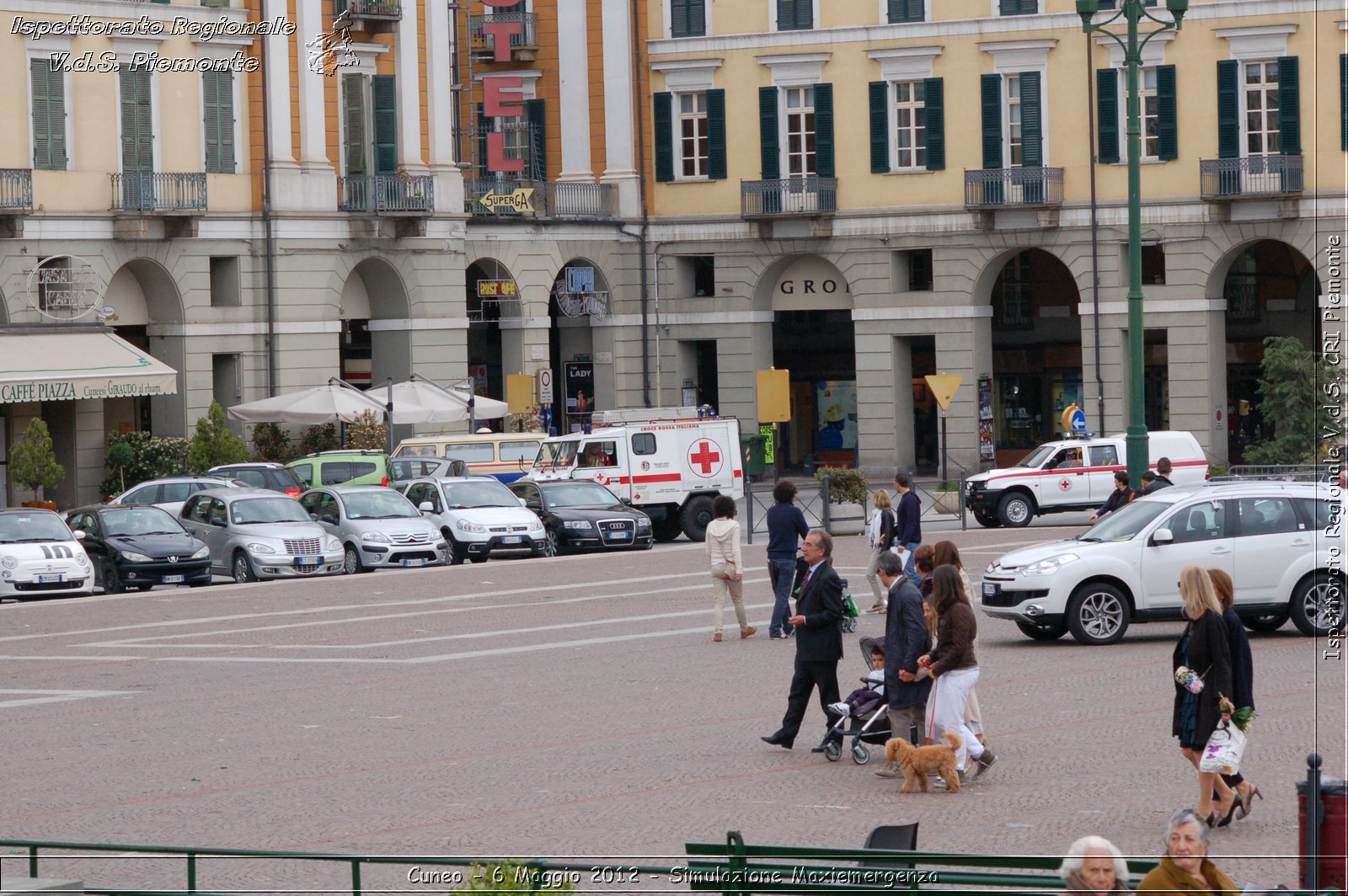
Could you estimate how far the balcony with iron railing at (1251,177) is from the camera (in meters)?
49.2

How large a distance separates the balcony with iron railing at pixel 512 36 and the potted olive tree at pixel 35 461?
17.8m

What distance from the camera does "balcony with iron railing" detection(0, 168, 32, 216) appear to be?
142ft

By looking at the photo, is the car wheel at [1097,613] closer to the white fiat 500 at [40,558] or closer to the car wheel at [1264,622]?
the car wheel at [1264,622]

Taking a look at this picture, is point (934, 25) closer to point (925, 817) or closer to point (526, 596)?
point (526, 596)

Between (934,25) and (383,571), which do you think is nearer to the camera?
(383,571)

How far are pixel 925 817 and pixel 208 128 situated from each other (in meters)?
37.4

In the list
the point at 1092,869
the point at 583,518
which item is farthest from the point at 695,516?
the point at 1092,869

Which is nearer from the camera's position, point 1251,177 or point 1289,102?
point 1289,102

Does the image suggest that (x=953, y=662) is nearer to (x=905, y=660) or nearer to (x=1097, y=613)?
(x=905, y=660)

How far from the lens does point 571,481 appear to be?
37.8 meters

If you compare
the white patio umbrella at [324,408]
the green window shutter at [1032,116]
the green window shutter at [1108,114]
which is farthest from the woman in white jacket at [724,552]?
the green window shutter at [1032,116]

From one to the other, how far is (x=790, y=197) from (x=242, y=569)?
24.3m

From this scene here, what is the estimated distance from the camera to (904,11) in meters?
53.2

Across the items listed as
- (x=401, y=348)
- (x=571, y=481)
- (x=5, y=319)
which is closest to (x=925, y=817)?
(x=571, y=481)
